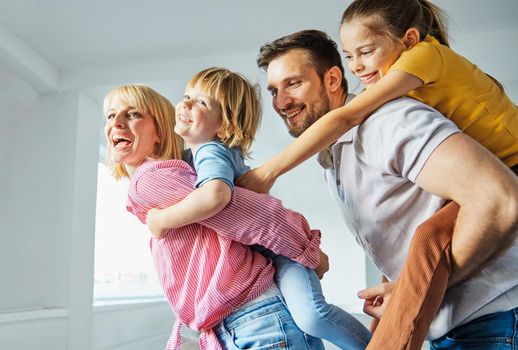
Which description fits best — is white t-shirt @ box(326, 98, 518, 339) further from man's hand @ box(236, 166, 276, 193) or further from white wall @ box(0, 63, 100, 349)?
white wall @ box(0, 63, 100, 349)

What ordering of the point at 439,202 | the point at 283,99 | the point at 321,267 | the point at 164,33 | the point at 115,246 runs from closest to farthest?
1. the point at 439,202
2. the point at 321,267
3. the point at 283,99
4. the point at 164,33
5. the point at 115,246

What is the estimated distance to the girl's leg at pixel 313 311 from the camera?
1078 mm

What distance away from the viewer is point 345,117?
0.99 metres

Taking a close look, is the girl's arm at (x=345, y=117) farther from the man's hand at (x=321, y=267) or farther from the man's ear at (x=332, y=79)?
the man's ear at (x=332, y=79)

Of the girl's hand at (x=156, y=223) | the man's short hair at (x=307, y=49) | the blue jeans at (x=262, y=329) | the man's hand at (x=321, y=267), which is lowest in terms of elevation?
the blue jeans at (x=262, y=329)

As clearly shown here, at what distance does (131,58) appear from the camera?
3.35 m

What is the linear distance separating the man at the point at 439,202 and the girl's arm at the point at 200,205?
117mm

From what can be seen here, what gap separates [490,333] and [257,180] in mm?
492

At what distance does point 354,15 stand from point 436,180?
449mm

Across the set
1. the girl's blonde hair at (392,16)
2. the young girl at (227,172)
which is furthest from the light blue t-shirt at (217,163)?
the girl's blonde hair at (392,16)

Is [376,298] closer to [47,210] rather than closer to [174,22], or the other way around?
[174,22]

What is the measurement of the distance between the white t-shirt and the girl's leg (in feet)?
0.45

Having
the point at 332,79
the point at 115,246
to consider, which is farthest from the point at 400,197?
the point at 115,246

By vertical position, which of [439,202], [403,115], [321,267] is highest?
[403,115]
